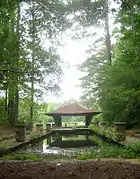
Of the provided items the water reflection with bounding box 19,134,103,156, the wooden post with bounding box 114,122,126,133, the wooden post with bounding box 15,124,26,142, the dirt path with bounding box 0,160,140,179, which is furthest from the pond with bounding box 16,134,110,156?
the dirt path with bounding box 0,160,140,179

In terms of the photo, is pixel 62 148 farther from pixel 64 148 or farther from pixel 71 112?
pixel 71 112

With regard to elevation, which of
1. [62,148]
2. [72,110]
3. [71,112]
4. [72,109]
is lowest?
[62,148]

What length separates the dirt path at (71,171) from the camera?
6005mm

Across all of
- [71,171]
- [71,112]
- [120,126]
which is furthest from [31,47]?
[71,112]

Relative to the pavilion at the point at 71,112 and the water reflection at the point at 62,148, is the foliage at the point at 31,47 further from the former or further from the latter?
the pavilion at the point at 71,112

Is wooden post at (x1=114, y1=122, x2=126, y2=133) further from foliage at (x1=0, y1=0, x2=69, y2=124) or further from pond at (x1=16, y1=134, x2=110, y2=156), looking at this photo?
foliage at (x1=0, y1=0, x2=69, y2=124)

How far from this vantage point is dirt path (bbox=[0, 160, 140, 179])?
6005 mm


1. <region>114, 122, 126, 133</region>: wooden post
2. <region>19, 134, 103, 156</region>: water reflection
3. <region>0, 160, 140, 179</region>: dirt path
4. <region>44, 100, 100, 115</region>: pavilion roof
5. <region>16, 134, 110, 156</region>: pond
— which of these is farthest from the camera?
<region>44, 100, 100, 115</region>: pavilion roof

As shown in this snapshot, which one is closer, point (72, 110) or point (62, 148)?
point (62, 148)

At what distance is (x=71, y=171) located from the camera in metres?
6.39

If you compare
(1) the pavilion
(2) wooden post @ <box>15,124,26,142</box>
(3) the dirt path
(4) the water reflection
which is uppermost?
(1) the pavilion

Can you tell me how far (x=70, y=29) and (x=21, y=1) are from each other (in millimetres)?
1482

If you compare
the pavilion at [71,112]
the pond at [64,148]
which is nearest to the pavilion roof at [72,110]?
the pavilion at [71,112]

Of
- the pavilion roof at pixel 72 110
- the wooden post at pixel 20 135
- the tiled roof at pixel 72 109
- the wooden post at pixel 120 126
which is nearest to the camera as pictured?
the wooden post at pixel 20 135
